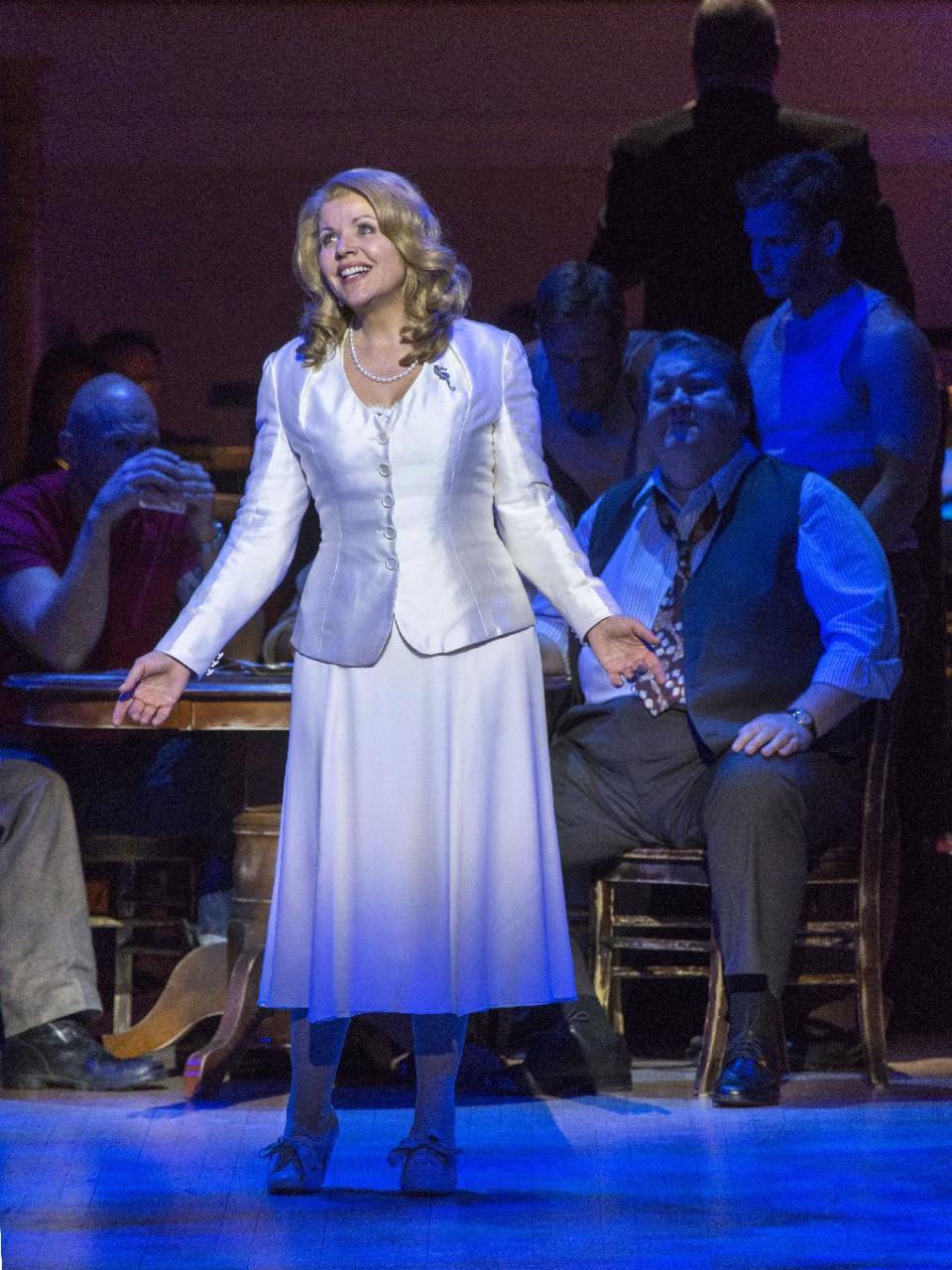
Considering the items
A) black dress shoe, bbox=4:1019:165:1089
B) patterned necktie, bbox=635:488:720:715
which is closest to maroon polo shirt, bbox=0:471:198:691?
black dress shoe, bbox=4:1019:165:1089

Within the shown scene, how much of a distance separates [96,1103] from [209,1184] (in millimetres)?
720

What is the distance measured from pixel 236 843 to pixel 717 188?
2078mm

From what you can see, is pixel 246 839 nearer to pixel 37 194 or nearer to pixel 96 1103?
pixel 96 1103

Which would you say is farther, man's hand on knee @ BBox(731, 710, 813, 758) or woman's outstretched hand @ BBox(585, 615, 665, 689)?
man's hand on knee @ BBox(731, 710, 813, 758)

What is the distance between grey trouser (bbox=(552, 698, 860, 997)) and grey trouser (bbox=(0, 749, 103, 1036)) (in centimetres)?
92

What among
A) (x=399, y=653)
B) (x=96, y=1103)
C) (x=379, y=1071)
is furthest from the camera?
(x=379, y=1071)

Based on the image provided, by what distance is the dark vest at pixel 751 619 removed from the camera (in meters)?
3.88

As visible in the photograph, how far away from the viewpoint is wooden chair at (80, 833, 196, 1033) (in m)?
4.12

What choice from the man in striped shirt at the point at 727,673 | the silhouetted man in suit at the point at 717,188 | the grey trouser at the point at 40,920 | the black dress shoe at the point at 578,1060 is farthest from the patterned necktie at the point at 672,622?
the grey trouser at the point at 40,920

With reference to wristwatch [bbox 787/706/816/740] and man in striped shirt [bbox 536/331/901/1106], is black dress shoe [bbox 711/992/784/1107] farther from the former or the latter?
wristwatch [bbox 787/706/816/740]

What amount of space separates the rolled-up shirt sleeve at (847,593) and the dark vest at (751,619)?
0.04 meters

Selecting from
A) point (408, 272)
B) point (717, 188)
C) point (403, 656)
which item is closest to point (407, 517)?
point (403, 656)

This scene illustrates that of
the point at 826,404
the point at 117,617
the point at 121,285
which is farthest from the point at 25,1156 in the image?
the point at 121,285

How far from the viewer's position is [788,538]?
12.9 ft
